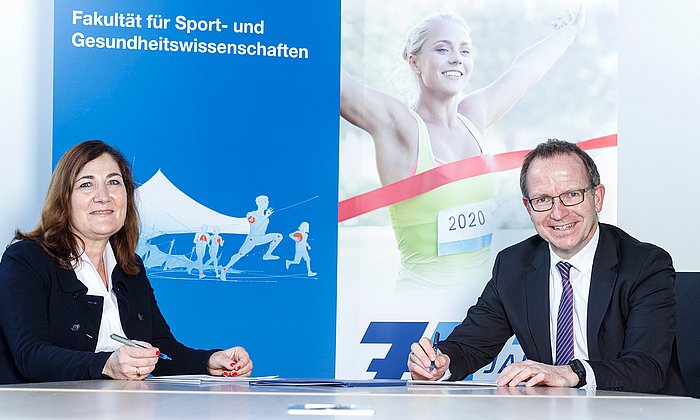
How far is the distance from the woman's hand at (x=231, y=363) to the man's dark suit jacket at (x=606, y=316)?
635 mm

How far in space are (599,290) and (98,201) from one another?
1.65 meters

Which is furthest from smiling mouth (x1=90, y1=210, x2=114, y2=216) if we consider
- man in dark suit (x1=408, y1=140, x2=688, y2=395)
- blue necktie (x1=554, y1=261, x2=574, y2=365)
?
blue necktie (x1=554, y1=261, x2=574, y2=365)

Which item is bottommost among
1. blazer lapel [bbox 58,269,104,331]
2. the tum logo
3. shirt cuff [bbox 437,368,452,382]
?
the tum logo

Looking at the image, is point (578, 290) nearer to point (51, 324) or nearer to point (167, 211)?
point (51, 324)

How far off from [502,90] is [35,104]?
2.23 meters

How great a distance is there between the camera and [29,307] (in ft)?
8.45

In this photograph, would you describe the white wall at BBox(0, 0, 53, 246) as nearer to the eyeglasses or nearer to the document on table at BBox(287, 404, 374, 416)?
the eyeglasses

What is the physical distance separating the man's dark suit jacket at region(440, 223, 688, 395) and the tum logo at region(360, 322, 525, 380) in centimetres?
119

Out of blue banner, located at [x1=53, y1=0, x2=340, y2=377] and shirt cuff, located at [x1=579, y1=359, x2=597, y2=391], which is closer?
shirt cuff, located at [x1=579, y1=359, x2=597, y2=391]

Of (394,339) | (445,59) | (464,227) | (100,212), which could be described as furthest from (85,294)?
(445,59)

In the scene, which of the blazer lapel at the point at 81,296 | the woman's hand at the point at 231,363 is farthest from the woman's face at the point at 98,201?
the woman's hand at the point at 231,363

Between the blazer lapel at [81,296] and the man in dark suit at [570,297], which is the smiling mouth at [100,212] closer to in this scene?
the blazer lapel at [81,296]

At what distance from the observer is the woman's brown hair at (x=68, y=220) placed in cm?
285

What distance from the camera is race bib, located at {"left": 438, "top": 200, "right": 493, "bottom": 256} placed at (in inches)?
173
